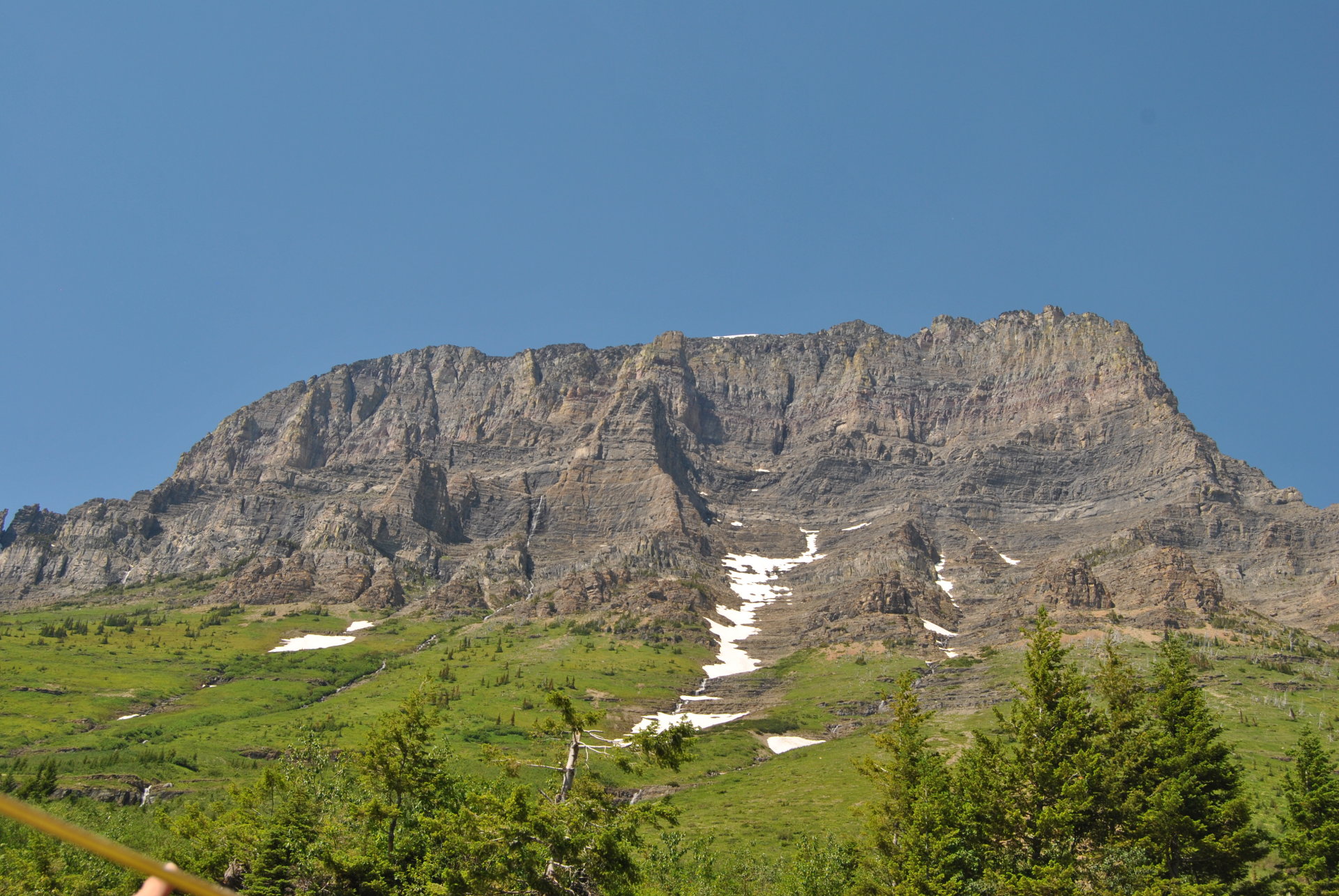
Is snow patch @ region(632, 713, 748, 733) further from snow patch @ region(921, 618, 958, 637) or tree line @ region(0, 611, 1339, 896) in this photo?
tree line @ region(0, 611, 1339, 896)

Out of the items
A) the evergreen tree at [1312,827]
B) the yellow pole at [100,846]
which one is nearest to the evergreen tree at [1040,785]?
the evergreen tree at [1312,827]

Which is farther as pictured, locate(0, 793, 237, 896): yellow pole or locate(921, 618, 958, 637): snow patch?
locate(921, 618, 958, 637): snow patch

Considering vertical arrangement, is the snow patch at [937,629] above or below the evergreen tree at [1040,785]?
above

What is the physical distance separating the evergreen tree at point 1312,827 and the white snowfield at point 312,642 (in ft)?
570

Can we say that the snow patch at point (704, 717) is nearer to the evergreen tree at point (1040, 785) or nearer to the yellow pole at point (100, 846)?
the evergreen tree at point (1040, 785)

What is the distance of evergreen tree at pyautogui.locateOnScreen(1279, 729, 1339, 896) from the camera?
137ft

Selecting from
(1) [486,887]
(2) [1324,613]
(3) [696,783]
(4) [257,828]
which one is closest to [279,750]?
(3) [696,783]

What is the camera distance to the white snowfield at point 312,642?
610 ft

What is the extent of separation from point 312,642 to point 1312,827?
18221 centimetres

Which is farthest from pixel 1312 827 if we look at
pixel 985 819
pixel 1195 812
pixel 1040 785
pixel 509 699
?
pixel 509 699

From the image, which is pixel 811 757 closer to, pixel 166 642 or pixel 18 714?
pixel 18 714

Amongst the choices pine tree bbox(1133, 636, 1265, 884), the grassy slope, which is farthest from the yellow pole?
the grassy slope

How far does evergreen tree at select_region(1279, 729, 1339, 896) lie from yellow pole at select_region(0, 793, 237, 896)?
48.3 m

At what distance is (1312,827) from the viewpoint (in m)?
44.1
